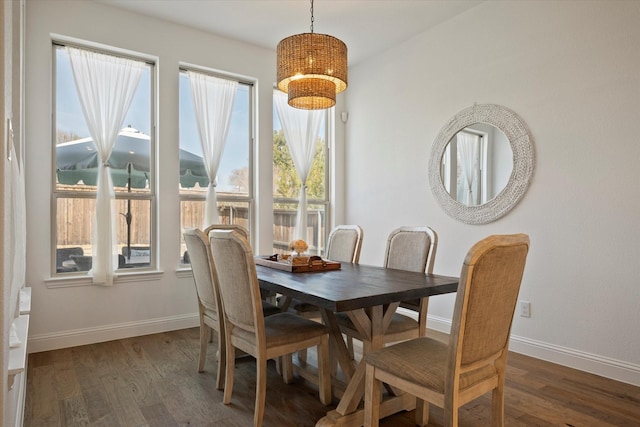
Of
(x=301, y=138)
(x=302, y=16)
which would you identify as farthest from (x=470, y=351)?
(x=301, y=138)

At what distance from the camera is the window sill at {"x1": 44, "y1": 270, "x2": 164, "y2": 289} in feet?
10.9

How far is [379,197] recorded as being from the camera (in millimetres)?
4656

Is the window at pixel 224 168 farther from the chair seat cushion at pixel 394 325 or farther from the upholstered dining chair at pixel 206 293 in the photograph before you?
the chair seat cushion at pixel 394 325

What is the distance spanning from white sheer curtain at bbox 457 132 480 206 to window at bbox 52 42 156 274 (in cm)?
300

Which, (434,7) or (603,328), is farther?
(434,7)

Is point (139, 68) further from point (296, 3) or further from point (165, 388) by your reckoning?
point (165, 388)

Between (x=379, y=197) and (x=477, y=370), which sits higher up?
(x=379, y=197)

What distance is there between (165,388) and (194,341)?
97cm

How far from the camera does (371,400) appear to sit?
175 cm

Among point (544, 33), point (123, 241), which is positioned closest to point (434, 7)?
point (544, 33)

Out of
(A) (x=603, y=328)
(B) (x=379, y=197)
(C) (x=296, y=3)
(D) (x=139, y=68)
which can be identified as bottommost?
(A) (x=603, y=328)

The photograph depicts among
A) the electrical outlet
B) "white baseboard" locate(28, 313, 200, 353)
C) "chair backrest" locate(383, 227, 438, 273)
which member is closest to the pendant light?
"chair backrest" locate(383, 227, 438, 273)

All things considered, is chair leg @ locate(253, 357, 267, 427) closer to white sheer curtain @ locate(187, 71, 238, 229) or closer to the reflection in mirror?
white sheer curtain @ locate(187, 71, 238, 229)

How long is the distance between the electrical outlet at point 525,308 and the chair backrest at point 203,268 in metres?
2.45
